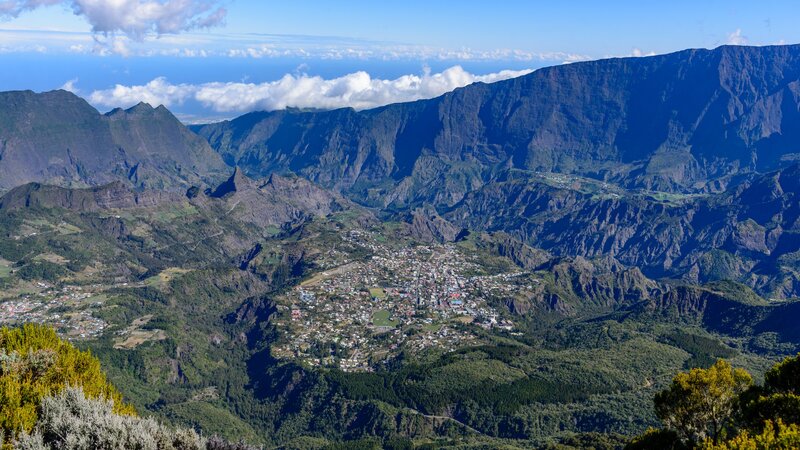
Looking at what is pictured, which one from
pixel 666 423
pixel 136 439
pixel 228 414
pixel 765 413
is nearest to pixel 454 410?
pixel 228 414

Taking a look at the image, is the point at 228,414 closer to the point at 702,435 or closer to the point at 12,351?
the point at 12,351

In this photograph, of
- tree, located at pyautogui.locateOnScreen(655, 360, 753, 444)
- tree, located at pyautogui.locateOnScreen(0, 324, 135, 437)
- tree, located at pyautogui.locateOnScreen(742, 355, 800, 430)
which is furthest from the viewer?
tree, located at pyautogui.locateOnScreen(655, 360, 753, 444)

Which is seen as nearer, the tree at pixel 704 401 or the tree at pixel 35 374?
the tree at pixel 35 374

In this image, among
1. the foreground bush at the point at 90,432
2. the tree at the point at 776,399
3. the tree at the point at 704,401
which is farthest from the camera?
the tree at the point at 704,401

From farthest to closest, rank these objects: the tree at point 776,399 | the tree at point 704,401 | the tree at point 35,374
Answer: the tree at point 704,401, the tree at point 776,399, the tree at point 35,374

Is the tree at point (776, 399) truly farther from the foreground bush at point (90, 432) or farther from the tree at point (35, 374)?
the tree at point (35, 374)

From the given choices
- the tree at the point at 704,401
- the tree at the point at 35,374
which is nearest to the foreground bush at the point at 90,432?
the tree at the point at 35,374

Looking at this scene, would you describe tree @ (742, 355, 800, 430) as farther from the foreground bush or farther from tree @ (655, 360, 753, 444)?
the foreground bush

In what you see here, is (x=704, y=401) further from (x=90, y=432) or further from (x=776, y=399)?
(x=90, y=432)

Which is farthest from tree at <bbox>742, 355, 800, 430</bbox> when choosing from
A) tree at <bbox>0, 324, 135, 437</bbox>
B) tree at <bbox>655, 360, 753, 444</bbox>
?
tree at <bbox>0, 324, 135, 437</bbox>
